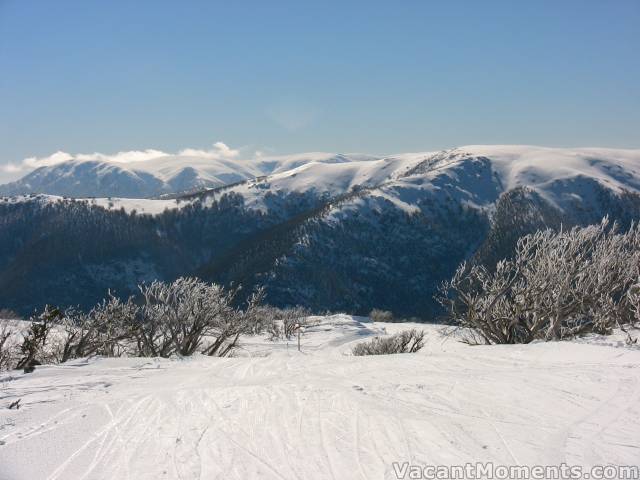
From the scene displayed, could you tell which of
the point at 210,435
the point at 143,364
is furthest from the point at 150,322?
the point at 210,435

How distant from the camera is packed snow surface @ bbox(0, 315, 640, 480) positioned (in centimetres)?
722

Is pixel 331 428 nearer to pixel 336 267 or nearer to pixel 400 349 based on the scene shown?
pixel 400 349

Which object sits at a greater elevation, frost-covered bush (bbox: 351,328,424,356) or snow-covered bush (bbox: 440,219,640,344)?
snow-covered bush (bbox: 440,219,640,344)

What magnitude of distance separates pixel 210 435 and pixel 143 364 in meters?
8.45

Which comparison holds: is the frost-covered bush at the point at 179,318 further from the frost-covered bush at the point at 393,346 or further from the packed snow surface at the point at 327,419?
the frost-covered bush at the point at 393,346

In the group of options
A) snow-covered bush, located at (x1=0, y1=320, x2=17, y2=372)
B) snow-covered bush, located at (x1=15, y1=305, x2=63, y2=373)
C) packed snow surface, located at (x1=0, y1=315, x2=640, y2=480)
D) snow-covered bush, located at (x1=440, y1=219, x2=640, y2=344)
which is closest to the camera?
packed snow surface, located at (x1=0, y1=315, x2=640, y2=480)

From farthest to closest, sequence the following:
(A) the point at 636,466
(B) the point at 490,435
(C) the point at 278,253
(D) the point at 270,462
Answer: (C) the point at 278,253
(B) the point at 490,435
(D) the point at 270,462
(A) the point at 636,466

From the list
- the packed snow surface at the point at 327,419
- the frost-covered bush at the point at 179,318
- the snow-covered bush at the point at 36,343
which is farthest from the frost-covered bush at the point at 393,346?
the snow-covered bush at the point at 36,343

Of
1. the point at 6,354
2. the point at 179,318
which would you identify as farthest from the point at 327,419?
the point at 6,354

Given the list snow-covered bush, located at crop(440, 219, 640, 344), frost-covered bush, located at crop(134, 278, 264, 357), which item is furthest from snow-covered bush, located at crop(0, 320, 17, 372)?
snow-covered bush, located at crop(440, 219, 640, 344)

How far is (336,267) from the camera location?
172 meters

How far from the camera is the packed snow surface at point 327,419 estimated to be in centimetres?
722

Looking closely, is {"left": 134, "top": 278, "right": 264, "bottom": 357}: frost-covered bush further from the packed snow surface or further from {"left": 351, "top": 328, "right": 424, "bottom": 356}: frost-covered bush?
{"left": 351, "top": 328, "right": 424, "bottom": 356}: frost-covered bush

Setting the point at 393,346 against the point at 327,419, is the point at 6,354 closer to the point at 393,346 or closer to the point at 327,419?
the point at 327,419
